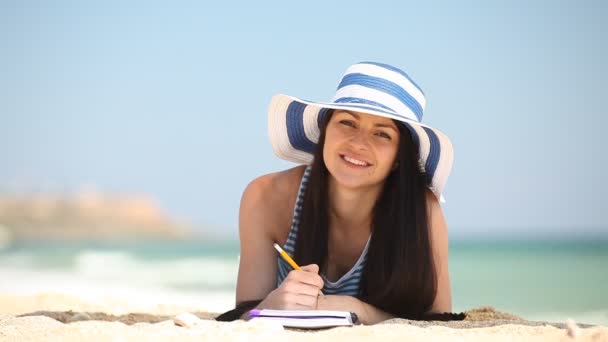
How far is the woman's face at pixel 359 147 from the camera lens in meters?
3.56

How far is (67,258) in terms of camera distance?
19.0 m

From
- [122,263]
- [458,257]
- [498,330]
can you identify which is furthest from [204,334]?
[458,257]

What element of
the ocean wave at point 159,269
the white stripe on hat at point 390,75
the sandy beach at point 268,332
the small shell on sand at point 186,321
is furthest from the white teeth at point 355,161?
the ocean wave at point 159,269

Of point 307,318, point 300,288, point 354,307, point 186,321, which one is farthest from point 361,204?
point 186,321

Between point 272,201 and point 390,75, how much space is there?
0.85 meters

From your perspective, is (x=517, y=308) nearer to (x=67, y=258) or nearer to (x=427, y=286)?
(x=427, y=286)

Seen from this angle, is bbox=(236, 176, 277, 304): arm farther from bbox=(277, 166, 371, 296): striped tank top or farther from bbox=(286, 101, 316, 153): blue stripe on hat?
bbox=(286, 101, 316, 153): blue stripe on hat

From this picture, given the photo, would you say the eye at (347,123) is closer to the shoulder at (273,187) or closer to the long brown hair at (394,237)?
the long brown hair at (394,237)

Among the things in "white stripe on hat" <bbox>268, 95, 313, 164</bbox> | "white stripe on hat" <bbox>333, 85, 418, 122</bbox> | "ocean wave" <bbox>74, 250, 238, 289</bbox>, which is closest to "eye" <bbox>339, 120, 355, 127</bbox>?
"white stripe on hat" <bbox>333, 85, 418, 122</bbox>

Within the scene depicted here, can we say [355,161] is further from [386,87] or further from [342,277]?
[342,277]

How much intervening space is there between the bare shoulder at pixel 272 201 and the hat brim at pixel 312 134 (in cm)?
15

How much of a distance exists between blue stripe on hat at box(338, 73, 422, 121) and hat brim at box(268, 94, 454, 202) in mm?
106

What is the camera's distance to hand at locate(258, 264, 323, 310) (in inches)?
124

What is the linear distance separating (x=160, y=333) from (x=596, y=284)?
1300 centimetres
